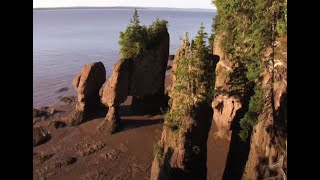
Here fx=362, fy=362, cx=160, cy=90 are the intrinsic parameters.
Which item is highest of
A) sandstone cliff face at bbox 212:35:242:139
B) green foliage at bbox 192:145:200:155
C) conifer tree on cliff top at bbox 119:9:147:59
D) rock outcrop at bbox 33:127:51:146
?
conifer tree on cliff top at bbox 119:9:147:59

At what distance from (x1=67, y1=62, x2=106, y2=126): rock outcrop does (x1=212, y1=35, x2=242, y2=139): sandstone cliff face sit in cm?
1188

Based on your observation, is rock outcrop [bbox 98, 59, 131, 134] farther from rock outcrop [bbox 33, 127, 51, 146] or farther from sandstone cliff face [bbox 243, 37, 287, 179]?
sandstone cliff face [bbox 243, 37, 287, 179]

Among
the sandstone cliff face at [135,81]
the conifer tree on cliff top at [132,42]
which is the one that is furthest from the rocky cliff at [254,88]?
the conifer tree on cliff top at [132,42]

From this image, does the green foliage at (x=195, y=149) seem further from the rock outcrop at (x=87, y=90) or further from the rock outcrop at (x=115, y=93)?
the rock outcrop at (x=87, y=90)

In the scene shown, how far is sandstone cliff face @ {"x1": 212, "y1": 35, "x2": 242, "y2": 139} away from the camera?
74.0 ft

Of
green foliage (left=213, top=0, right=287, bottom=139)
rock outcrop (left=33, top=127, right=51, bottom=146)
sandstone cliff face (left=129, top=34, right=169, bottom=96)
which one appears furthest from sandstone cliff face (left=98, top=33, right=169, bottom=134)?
green foliage (left=213, top=0, right=287, bottom=139)

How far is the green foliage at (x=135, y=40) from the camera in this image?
31.3 metres

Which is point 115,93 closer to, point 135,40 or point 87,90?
point 87,90

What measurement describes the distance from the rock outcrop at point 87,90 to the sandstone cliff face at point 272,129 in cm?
1957

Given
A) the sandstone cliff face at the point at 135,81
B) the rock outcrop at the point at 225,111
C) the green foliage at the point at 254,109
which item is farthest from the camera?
the sandstone cliff face at the point at 135,81

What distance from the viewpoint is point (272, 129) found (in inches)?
571

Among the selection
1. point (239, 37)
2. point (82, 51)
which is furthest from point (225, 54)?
point (82, 51)
